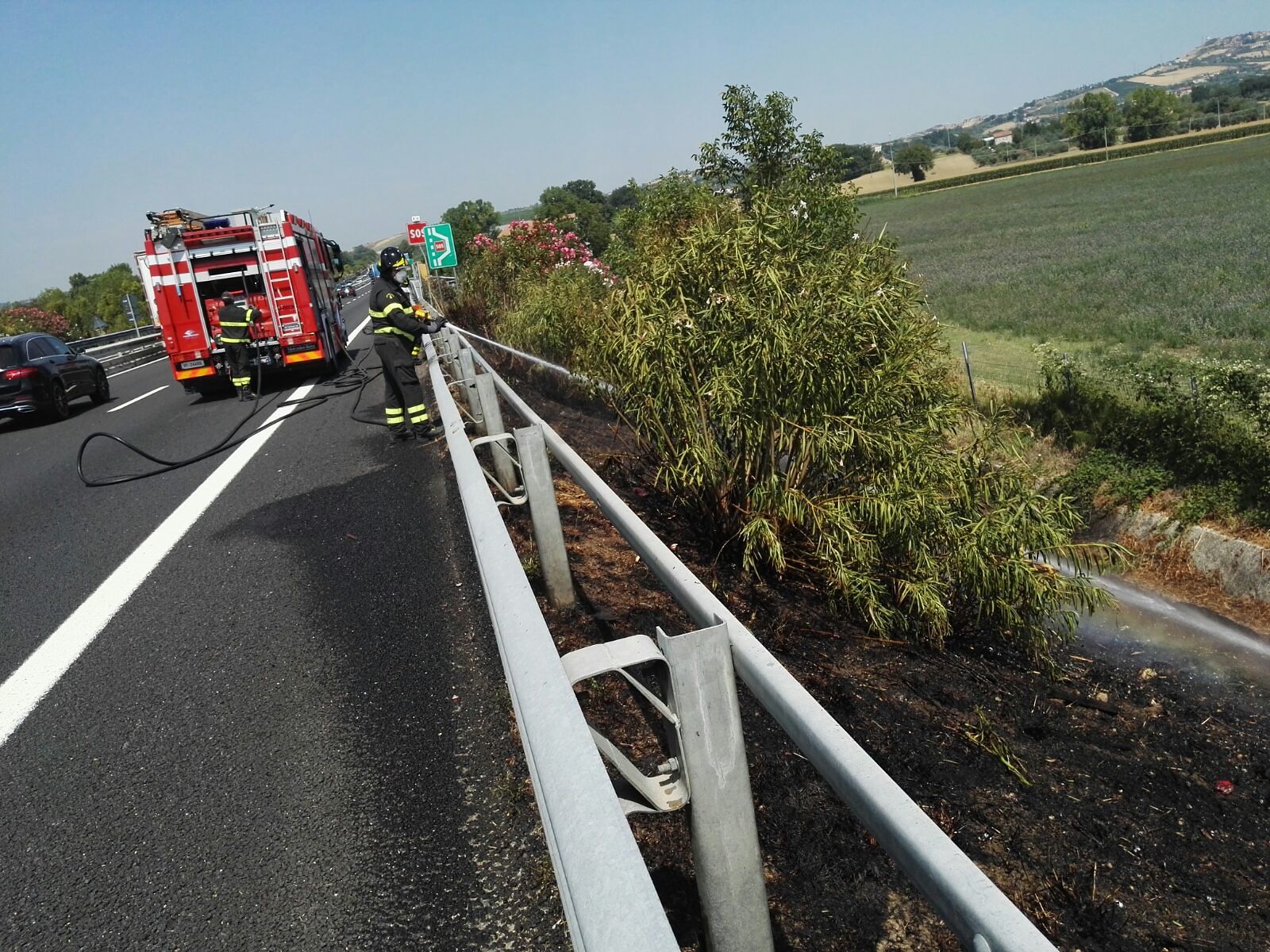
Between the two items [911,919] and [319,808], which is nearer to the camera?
[911,919]

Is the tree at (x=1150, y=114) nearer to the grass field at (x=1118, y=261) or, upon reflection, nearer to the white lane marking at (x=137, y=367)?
the grass field at (x=1118, y=261)

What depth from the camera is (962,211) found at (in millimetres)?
62031

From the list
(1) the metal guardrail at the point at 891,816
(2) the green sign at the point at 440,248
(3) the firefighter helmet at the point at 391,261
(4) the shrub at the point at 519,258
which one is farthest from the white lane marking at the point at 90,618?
(2) the green sign at the point at 440,248

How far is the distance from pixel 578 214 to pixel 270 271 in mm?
56063

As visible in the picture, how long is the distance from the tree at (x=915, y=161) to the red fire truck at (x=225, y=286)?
99430 millimetres

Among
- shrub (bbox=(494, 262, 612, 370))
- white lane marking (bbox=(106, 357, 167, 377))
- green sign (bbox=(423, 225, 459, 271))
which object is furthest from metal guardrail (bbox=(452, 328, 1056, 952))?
green sign (bbox=(423, 225, 459, 271))

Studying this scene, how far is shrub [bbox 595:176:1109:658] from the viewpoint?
17.8ft

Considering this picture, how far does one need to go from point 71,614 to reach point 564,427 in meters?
5.45

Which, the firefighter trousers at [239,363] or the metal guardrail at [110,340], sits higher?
the metal guardrail at [110,340]

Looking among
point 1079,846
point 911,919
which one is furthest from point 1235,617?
point 911,919

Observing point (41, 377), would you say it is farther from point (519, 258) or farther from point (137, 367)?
point (137, 367)

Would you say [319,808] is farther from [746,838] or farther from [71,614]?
[71,614]

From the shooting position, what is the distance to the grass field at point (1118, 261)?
1700cm

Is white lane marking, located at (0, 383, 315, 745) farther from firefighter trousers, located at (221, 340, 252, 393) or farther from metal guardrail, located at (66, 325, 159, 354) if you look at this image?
metal guardrail, located at (66, 325, 159, 354)
